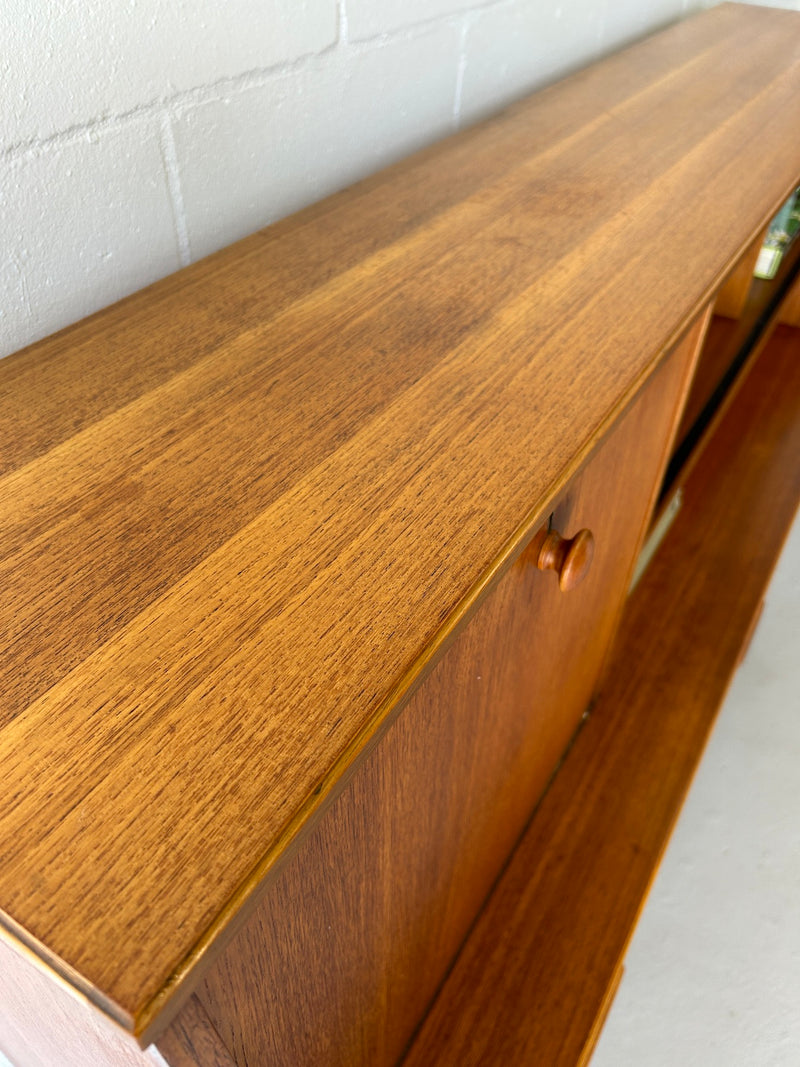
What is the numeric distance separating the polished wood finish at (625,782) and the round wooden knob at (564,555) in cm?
46

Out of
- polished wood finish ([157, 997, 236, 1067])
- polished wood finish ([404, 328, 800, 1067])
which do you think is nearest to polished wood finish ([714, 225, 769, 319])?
polished wood finish ([404, 328, 800, 1067])

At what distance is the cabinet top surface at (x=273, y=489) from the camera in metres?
0.29

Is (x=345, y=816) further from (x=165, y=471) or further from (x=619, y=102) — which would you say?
(x=619, y=102)

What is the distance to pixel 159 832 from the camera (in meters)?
0.29

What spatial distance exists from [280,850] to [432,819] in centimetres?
26

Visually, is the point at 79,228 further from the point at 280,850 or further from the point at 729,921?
the point at 729,921

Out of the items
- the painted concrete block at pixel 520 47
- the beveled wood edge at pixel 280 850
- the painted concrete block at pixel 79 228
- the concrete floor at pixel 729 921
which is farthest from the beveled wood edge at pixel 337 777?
the concrete floor at pixel 729 921

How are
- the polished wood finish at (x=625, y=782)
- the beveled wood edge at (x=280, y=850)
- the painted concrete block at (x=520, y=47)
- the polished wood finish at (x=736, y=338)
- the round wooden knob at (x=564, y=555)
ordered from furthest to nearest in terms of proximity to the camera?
the polished wood finish at (x=736, y=338) < the painted concrete block at (x=520, y=47) < the polished wood finish at (x=625, y=782) < the round wooden knob at (x=564, y=555) < the beveled wood edge at (x=280, y=850)

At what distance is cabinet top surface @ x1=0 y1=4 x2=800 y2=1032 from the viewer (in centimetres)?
29

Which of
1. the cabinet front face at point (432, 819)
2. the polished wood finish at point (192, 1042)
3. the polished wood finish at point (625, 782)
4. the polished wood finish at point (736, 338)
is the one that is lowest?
the polished wood finish at point (625, 782)

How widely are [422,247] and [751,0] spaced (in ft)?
5.89

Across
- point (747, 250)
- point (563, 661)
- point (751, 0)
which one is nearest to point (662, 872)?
point (563, 661)

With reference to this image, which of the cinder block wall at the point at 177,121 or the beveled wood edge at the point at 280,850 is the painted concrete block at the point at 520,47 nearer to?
the cinder block wall at the point at 177,121

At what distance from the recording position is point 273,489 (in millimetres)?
440
